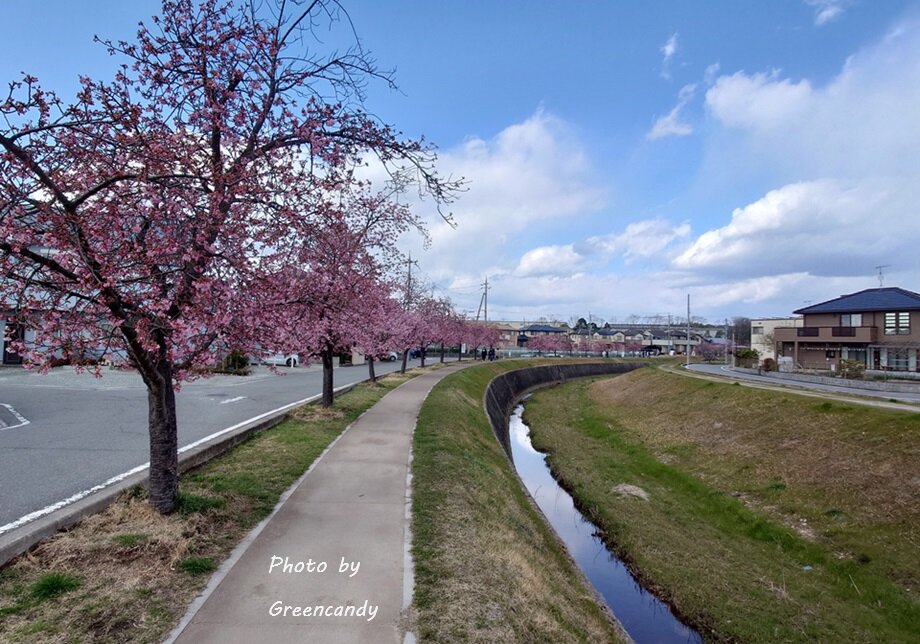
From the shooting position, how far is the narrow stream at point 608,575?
7934 millimetres

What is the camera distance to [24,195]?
410 cm

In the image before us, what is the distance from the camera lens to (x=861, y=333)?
39594 millimetres

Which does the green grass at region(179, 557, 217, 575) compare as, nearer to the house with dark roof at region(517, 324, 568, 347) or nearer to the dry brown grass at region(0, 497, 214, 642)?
the dry brown grass at region(0, 497, 214, 642)

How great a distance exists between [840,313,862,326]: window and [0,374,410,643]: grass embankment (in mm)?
46994

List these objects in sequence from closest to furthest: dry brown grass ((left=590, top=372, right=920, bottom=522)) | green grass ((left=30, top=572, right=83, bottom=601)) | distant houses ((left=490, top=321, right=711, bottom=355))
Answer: green grass ((left=30, top=572, right=83, bottom=601)) → dry brown grass ((left=590, top=372, right=920, bottom=522)) → distant houses ((left=490, top=321, right=711, bottom=355))

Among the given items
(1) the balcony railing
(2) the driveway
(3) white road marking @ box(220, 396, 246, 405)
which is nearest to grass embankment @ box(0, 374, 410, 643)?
(3) white road marking @ box(220, 396, 246, 405)

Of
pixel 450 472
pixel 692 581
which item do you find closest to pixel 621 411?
pixel 692 581

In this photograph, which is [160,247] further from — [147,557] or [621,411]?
[621,411]

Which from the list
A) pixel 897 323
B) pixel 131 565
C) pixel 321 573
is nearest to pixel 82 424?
pixel 131 565

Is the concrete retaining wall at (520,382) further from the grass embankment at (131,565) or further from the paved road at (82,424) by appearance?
the grass embankment at (131,565)

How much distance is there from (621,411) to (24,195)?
2668 centimetres

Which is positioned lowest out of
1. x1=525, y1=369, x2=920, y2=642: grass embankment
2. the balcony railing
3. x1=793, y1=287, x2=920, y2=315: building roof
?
x1=525, y1=369, x2=920, y2=642: grass embankment

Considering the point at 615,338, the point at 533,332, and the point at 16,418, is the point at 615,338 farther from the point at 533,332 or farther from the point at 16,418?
the point at 16,418

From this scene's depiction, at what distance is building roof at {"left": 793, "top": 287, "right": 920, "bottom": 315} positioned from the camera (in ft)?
125
